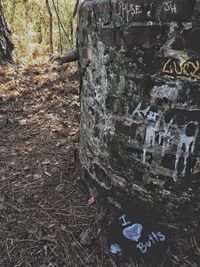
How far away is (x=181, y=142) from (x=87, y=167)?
0.82 m

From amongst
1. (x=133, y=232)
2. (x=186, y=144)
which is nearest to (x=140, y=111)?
(x=186, y=144)

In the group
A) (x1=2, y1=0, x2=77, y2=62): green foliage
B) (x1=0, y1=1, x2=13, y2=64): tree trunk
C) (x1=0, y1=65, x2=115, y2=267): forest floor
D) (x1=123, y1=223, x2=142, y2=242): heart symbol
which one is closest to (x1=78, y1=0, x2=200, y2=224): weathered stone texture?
(x1=123, y1=223, x2=142, y2=242): heart symbol

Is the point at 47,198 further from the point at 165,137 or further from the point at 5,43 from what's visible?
the point at 5,43

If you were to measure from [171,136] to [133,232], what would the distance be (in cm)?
64

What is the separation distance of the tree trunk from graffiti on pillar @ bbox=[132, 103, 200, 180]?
3454mm

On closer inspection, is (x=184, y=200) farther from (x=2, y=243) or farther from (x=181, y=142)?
(x=2, y=243)

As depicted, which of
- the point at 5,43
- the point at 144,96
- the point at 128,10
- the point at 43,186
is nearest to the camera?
the point at 128,10

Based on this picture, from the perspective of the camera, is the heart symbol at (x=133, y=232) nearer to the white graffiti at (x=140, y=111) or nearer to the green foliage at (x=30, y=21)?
the white graffiti at (x=140, y=111)

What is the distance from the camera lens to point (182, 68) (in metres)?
1.65

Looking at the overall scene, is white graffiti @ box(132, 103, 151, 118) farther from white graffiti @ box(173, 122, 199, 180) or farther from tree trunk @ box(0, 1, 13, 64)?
tree trunk @ box(0, 1, 13, 64)

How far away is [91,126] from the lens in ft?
7.32

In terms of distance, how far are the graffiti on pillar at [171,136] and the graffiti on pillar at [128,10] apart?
45 cm

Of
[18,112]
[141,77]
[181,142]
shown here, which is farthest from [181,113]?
[18,112]

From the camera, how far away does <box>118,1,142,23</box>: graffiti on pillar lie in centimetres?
166
